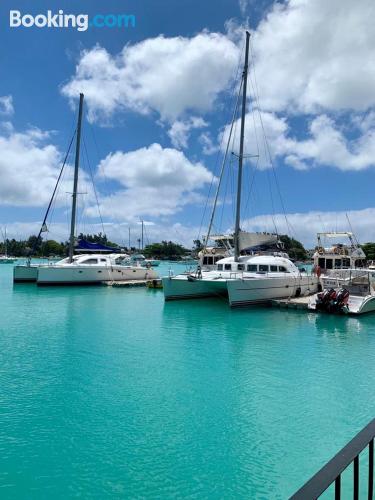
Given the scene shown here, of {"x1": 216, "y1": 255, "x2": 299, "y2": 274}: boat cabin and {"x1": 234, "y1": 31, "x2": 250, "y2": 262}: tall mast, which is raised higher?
{"x1": 234, "y1": 31, "x2": 250, "y2": 262}: tall mast

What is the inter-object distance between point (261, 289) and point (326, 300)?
4.16 metres

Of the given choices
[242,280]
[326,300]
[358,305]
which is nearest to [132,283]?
[242,280]

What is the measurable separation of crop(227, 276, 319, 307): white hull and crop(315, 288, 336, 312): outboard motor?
10.9 feet

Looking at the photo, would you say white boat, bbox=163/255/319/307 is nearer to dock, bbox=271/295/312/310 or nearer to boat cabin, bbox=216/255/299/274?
boat cabin, bbox=216/255/299/274

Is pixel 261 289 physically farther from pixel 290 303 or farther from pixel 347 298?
pixel 347 298

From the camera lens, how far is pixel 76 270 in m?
40.6

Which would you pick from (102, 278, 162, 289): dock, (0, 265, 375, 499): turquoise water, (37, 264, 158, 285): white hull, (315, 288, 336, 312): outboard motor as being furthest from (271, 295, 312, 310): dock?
(37, 264, 158, 285): white hull

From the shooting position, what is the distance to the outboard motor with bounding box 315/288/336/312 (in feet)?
81.5

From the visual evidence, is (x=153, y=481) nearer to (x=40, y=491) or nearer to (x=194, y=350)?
(x=40, y=491)

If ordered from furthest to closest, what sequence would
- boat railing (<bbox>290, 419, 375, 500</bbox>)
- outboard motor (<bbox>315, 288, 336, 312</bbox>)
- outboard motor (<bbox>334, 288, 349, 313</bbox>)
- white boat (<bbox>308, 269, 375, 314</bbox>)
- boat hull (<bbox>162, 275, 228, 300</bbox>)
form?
boat hull (<bbox>162, 275, 228, 300</bbox>) → outboard motor (<bbox>315, 288, 336, 312</bbox>) → white boat (<bbox>308, 269, 375, 314</bbox>) → outboard motor (<bbox>334, 288, 349, 313</bbox>) → boat railing (<bbox>290, 419, 375, 500</bbox>)

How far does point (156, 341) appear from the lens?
1709cm

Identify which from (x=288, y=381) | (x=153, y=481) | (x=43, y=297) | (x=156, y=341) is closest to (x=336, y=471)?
(x=153, y=481)

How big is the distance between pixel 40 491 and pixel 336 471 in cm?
560

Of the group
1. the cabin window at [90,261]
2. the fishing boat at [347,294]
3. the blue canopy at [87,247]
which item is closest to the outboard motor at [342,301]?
the fishing boat at [347,294]
